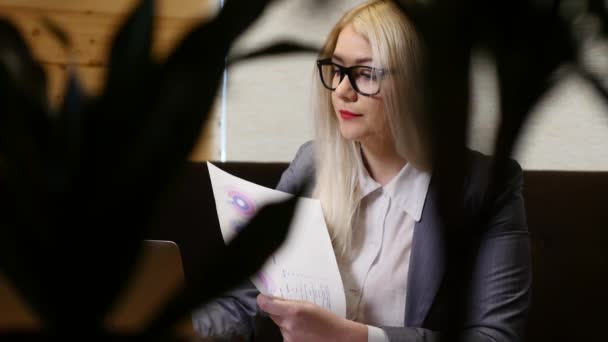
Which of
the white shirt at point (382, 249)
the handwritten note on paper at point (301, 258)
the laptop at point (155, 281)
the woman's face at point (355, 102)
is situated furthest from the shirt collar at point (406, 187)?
the laptop at point (155, 281)

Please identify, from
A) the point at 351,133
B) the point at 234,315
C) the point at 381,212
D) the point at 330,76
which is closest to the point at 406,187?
the point at 381,212

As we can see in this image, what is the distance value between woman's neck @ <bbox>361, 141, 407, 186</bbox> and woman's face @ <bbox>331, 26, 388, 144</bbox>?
71mm

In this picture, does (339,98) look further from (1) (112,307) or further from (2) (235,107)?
(1) (112,307)

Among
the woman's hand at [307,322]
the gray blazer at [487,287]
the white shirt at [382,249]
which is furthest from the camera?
the white shirt at [382,249]

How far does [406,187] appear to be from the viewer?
1.72 metres

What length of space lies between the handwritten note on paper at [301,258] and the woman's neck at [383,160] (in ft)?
1.48

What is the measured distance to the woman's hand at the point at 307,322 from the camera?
125cm

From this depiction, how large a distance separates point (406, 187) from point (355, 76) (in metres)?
0.26

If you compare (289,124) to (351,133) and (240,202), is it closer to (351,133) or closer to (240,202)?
(351,133)

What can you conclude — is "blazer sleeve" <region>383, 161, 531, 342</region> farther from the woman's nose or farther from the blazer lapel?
the woman's nose

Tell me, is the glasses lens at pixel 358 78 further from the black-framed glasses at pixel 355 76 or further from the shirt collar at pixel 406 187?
the shirt collar at pixel 406 187

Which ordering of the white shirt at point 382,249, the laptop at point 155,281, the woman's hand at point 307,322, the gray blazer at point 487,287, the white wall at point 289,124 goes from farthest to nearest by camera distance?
the white wall at point 289,124
the white shirt at point 382,249
the gray blazer at point 487,287
the woman's hand at point 307,322
the laptop at point 155,281

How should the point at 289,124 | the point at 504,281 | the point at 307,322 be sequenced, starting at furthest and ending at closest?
the point at 289,124, the point at 504,281, the point at 307,322

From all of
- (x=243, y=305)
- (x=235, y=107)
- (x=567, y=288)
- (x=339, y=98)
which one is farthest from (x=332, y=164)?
(x=235, y=107)
